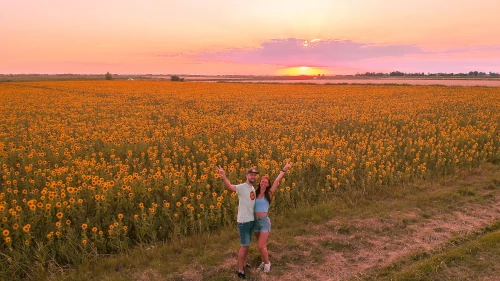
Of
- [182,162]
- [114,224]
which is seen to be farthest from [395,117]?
[114,224]

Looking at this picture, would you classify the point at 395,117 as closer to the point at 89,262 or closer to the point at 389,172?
the point at 389,172

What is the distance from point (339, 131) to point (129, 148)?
32.4 feet

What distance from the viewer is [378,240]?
22.5 ft

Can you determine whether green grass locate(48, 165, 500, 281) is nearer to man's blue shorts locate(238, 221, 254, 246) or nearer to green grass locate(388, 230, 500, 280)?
green grass locate(388, 230, 500, 280)

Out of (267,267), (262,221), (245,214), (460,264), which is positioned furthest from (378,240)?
(245,214)

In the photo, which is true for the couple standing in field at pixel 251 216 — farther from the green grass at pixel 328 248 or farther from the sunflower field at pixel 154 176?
the sunflower field at pixel 154 176

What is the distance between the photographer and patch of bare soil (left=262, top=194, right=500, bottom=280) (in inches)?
230

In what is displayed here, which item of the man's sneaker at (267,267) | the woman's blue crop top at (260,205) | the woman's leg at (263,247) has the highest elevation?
the woman's blue crop top at (260,205)

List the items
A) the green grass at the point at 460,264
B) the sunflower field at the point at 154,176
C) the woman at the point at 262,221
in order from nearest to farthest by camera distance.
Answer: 1. the green grass at the point at 460,264
2. the woman at the point at 262,221
3. the sunflower field at the point at 154,176

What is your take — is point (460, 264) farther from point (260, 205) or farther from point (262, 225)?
point (260, 205)

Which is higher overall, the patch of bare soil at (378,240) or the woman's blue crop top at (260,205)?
the woman's blue crop top at (260,205)

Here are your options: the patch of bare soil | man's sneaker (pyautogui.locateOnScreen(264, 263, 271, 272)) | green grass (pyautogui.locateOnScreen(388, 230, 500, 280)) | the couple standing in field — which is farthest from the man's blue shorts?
green grass (pyautogui.locateOnScreen(388, 230, 500, 280))

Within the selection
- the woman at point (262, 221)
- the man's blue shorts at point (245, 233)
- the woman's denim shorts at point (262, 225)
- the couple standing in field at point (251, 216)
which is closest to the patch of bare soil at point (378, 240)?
the woman at point (262, 221)

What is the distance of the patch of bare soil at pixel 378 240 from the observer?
19.1 ft
